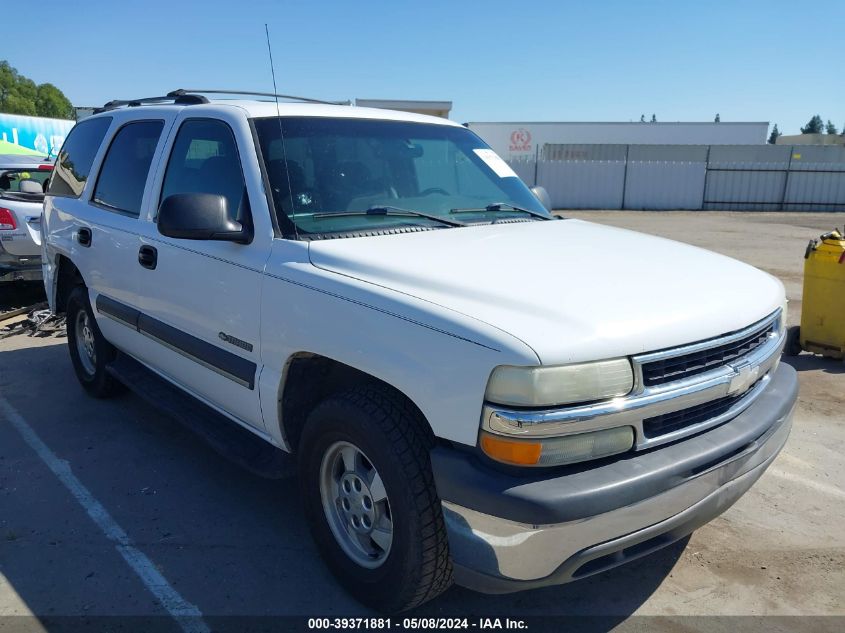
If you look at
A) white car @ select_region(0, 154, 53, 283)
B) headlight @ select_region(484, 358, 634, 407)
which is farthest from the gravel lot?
white car @ select_region(0, 154, 53, 283)

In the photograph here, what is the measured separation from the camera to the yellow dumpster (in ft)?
20.1

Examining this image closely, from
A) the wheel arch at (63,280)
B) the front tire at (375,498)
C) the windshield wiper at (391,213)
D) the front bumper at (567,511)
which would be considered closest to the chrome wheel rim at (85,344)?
the wheel arch at (63,280)

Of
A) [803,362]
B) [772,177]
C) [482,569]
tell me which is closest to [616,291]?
[482,569]

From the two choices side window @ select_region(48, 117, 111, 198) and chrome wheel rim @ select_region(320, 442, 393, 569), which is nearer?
chrome wheel rim @ select_region(320, 442, 393, 569)

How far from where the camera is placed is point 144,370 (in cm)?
453

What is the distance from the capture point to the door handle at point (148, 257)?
3820 mm

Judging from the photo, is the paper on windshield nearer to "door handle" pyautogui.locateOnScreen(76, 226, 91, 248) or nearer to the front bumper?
the front bumper

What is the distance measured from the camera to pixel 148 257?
386cm

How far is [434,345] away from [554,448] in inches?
19.9

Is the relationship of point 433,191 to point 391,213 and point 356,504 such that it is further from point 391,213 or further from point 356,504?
point 356,504

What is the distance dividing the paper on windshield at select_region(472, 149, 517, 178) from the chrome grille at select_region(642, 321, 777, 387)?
1867 millimetres

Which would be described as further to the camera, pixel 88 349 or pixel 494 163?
pixel 88 349

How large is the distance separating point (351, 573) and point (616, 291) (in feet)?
5.13

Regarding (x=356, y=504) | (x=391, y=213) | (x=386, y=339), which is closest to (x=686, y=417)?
(x=386, y=339)
